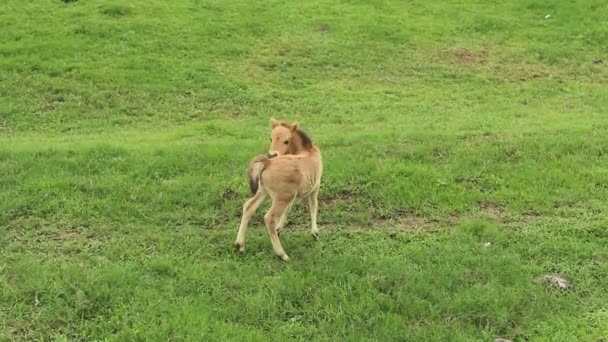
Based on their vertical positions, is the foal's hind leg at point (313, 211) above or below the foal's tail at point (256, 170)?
below

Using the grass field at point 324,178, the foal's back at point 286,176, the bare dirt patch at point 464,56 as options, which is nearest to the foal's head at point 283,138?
the foal's back at point 286,176

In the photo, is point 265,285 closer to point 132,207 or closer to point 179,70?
point 132,207

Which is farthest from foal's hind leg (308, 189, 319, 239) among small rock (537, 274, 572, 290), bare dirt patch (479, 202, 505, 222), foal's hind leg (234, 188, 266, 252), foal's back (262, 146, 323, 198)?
Result: small rock (537, 274, 572, 290)

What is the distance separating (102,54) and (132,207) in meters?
9.47

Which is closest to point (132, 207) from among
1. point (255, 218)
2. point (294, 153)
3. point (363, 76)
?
point (255, 218)

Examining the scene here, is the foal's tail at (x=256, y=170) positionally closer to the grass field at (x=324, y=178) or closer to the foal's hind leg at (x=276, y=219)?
the foal's hind leg at (x=276, y=219)

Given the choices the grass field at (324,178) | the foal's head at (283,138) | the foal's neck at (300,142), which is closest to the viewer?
the grass field at (324,178)

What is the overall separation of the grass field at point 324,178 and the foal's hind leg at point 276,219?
5.3 inches

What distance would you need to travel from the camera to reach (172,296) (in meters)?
6.87

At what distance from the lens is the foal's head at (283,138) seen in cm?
802

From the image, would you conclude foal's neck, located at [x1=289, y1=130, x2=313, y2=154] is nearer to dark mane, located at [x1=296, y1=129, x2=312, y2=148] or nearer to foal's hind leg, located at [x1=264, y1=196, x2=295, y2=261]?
dark mane, located at [x1=296, y1=129, x2=312, y2=148]

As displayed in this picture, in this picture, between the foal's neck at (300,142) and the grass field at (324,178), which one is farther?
the foal's neck at (300,142)

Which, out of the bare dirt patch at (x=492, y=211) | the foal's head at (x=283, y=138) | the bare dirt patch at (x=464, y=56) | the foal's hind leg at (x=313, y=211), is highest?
the foal's head at (x=283, y=138)

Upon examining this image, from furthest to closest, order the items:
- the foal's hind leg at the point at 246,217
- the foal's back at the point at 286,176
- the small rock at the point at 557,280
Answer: the foal's hind leg at the point at 246,217 → the foal's back at the point at 286,176 → the small rock at the point at 557,280
